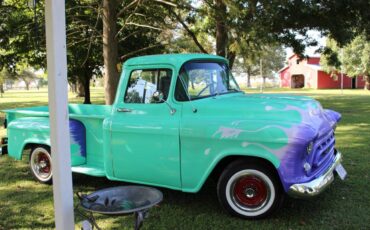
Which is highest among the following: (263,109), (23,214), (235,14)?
(235,14)

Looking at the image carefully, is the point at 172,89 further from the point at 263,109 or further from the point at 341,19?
the point at 341,19

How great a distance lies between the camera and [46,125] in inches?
249

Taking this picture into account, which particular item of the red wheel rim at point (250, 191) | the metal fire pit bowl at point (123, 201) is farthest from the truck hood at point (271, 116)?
the metal fire pit bowl at point (123, 201)

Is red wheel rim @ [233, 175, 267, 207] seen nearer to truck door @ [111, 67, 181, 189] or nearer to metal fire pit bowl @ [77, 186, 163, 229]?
truck door @ [111, 67, 181, 189]

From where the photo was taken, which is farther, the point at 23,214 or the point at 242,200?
the point at 23,214

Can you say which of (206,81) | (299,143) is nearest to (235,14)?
(206,81)

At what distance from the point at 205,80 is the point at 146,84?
0.77 m

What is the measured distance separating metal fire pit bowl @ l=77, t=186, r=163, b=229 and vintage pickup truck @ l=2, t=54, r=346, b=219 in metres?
1.35

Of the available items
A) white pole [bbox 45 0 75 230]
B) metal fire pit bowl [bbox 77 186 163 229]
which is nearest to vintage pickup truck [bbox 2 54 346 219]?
metal fire pit bowl [bbox 77 186 163 229]

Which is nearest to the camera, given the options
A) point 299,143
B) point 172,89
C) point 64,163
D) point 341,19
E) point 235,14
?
point 64,163

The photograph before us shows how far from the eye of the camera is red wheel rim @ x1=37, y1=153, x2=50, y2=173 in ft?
21.7

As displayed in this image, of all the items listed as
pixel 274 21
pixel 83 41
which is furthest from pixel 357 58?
pixel 83 41

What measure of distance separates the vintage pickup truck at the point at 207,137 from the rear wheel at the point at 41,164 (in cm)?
81

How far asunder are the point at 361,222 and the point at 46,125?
4496 mm
